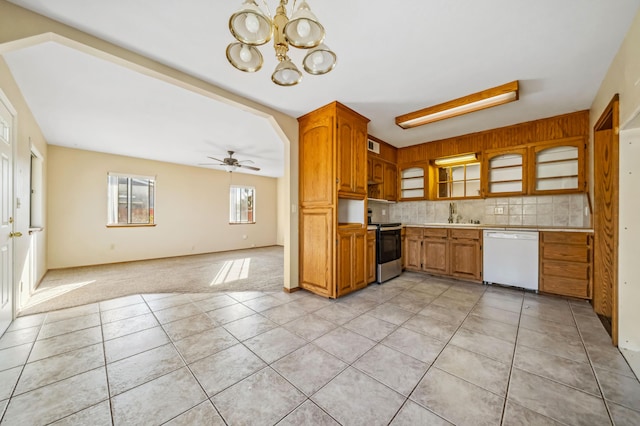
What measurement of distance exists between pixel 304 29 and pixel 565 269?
13.4 ft

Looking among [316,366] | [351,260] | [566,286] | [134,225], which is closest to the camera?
[316,366]

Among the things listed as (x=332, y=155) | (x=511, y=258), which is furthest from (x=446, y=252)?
(x=332, y=155)

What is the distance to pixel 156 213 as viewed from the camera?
612cm

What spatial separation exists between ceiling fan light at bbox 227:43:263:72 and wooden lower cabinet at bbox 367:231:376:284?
2.72 metres

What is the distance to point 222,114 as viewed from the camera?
11.3 ft

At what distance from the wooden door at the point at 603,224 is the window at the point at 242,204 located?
7.59m

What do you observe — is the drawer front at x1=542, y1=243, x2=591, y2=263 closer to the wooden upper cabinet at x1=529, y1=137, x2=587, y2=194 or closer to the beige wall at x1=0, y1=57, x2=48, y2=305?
the wooden upper cabinet at x1=529, y1=137, x2=587, y2=194

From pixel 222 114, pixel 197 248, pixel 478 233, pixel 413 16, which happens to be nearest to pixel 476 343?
pixel 478 233

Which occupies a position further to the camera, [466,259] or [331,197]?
[466,259]

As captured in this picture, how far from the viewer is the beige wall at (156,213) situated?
4926 mm

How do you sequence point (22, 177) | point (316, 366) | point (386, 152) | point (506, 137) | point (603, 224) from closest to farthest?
point (316, 366)
point (603, 224)
point (22, 177)
point (506, 137)
point (386, 152)

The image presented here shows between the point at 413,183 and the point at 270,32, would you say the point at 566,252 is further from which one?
the point at 270,32

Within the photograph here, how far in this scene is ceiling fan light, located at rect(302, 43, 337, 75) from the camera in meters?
1.51

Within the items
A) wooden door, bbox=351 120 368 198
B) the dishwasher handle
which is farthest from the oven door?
the dishwasher handle
